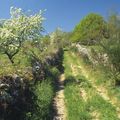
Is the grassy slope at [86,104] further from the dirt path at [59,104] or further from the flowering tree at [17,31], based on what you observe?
the flowering tree at [17,31]

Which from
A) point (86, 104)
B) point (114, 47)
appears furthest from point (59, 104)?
point (114, 47)

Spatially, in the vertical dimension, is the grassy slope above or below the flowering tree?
below

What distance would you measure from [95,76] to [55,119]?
1400 cm

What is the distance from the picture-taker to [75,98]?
23188 millimetres

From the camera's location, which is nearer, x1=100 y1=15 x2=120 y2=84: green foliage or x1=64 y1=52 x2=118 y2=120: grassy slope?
x1=64 y1=52 x2=118 y2=120: grassy slope

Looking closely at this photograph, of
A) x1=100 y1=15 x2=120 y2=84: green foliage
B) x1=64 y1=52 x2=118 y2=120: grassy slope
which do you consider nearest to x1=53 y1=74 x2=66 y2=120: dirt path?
x1=64 y1=52 x2=118 y2=120: grassy slope

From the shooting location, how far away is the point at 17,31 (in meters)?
30.1

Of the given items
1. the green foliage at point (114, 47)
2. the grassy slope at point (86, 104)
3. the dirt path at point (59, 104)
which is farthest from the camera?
the green foliage at point (114, 47)

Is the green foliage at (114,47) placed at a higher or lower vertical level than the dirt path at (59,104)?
higher

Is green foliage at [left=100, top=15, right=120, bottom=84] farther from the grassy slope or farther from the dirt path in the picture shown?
the dirt path

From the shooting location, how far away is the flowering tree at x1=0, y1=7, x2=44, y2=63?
28.9 meters

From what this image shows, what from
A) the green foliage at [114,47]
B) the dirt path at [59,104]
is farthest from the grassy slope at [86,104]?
the green foliage at [114,47]

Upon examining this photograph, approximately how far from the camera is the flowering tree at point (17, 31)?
94.7 feet

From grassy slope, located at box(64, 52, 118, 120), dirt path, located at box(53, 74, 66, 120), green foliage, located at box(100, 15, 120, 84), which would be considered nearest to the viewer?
grassy slope, located at box(64, 52, 118, 120)
